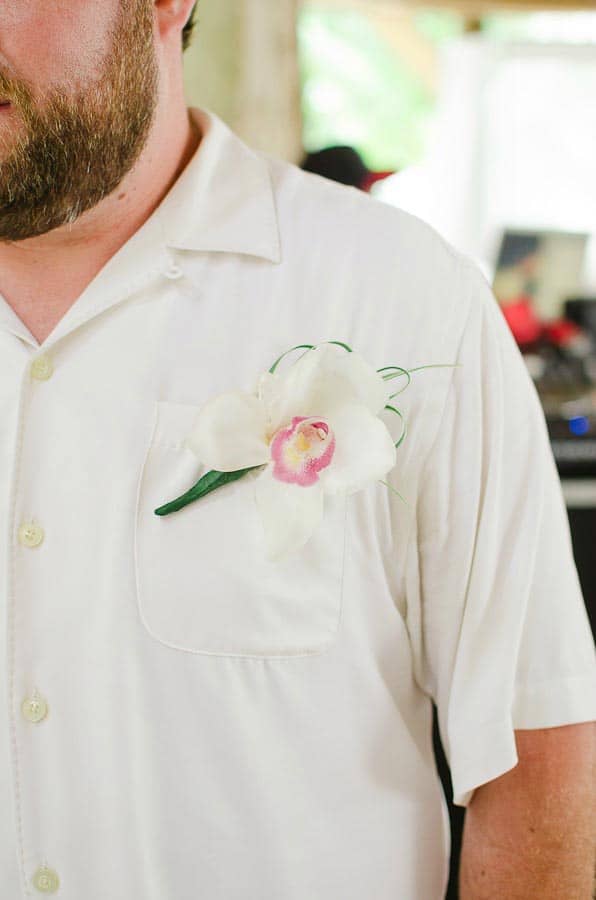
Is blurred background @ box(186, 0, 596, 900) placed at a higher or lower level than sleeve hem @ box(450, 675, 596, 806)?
higher

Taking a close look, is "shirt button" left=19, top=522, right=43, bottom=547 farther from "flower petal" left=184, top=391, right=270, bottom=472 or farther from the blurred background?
the blurred background

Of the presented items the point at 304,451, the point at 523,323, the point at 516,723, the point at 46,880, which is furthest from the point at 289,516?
the point at 523,323

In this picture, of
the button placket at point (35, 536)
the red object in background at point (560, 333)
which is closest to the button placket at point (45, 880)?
the button placket at point (35, 536)

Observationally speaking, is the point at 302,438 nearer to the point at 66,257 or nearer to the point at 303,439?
the point at 303,439

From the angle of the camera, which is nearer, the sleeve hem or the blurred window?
the sleeve hem

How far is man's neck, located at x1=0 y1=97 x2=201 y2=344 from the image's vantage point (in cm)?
98

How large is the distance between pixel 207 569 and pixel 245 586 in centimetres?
4

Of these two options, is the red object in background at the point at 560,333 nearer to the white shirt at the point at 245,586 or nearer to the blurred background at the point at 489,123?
the blurred background at the point at 489,123

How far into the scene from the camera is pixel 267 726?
95 centimetres

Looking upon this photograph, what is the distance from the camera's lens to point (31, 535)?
3.04 feet

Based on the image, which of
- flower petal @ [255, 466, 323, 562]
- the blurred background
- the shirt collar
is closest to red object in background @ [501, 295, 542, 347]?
the blurred background

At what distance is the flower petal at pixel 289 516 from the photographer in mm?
852

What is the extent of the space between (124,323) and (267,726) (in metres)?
0.42

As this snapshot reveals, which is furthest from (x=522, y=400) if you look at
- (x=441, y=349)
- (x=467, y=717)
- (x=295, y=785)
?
(x=295, y=785)
